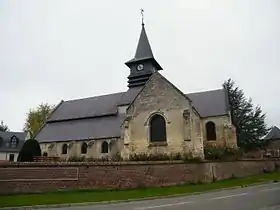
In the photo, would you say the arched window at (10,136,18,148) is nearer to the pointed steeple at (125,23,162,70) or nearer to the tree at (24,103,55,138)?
the tree at (24,103,55,138)

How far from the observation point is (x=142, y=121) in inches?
1046

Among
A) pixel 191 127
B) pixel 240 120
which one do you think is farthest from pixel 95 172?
pixel 240 120

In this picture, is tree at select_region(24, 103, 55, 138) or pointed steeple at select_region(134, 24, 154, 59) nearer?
pointed steeple at select_region(134, 24, 154, 59)

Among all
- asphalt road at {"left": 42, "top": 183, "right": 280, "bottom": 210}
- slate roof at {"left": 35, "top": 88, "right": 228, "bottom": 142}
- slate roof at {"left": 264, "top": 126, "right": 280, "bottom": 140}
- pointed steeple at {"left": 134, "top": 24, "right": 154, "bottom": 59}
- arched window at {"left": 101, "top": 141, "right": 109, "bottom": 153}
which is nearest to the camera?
asphalt road at {"left": 42, "top": 183, "right": 280, "bottom": 210}

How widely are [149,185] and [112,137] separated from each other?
1371 centimetres

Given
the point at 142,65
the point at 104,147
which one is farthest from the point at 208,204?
the point at 142,65

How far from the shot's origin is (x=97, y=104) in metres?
38.6

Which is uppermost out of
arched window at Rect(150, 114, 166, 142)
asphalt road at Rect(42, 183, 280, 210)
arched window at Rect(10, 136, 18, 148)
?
arched window at Rect(10, 136, 18, 148)

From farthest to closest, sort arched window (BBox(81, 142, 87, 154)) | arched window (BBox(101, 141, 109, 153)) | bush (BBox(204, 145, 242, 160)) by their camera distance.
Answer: arched window (BBox(81, 142, 87, 154)) < arched window (BBox(101, 141, 109, 153)) < bush (BBox(204, 145, 242, 160))

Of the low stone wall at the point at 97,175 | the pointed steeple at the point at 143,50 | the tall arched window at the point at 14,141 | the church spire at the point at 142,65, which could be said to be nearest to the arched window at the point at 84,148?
the church spire at the point at 142,65

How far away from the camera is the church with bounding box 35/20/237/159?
25188 mm

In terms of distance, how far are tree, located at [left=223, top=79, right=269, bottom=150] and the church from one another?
33.3 ft

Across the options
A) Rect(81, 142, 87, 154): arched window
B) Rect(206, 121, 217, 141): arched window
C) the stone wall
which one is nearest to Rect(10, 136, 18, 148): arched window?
the stone wall

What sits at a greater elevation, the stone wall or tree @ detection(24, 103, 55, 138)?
tree @ detection(24, 103, 55, 138)
